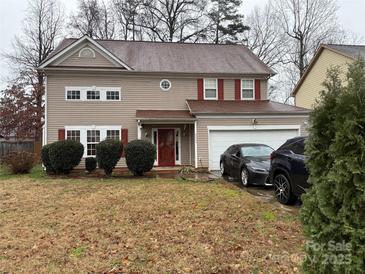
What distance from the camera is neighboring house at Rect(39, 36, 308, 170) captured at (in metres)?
18.0

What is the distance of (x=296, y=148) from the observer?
28.0ft

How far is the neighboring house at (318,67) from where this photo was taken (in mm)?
23906

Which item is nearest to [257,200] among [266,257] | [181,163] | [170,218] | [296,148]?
[296,148]

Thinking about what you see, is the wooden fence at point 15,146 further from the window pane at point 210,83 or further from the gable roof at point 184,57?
the window pane at point 210,83

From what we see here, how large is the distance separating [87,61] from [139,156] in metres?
7.00

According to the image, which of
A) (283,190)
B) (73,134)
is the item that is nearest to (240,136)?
(73,134)

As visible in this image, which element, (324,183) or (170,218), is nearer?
(324,183)

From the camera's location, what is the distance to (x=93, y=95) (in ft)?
61.0

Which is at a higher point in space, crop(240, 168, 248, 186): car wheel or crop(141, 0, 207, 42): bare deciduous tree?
crop(141, 0, 207, 42): bare deciduous tree

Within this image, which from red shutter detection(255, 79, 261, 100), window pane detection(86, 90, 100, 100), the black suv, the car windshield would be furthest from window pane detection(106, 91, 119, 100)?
the black suv

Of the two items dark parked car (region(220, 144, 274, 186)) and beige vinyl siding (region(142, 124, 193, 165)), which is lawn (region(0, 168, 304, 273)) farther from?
beige vinyl siding (region(142, 124, 193, 165))

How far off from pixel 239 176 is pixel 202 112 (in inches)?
226

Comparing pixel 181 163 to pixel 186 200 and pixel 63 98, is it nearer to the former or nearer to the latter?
pixel 63 98

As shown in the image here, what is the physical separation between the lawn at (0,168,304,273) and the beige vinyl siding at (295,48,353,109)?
1806 centimetres
